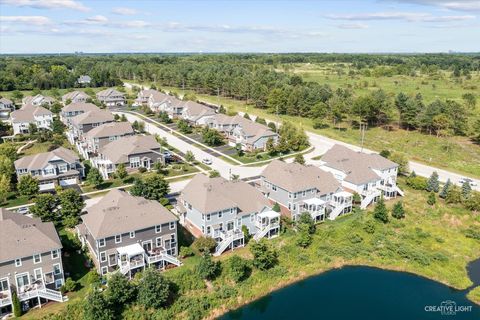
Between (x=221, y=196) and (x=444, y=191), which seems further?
(x=444, y=191)

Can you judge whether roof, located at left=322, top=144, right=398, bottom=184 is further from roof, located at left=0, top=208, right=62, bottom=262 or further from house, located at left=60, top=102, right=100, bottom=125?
house, located at left=60, top=102, right=100, bottom=125

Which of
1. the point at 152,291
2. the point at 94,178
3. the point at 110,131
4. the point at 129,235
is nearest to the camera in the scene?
the point at 152,291

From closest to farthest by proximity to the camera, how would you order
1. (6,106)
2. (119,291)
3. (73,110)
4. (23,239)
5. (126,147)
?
(119,291) → (23,239) → (126,147) → (73,110) → (6,106)

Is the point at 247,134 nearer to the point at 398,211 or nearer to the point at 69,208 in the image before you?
the point at 398,211

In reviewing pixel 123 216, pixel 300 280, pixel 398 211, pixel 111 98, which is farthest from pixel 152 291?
pixel 111 98

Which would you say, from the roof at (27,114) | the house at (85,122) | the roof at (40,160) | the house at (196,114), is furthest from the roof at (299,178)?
the roof at (27,114)

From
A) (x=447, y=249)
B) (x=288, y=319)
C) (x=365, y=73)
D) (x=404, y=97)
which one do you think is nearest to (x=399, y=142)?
(x=404, y=97)

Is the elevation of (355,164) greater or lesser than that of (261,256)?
greater

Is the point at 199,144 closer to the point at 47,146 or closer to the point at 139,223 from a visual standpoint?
the point at 47,146
